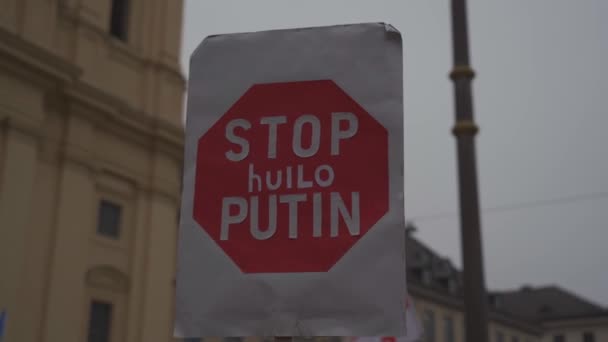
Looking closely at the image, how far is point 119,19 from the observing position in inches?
754

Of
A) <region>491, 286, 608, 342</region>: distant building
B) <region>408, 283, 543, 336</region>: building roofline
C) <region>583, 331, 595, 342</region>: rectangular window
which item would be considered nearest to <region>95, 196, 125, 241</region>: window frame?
<region>408, 283, 543, 336</region>: building roofline

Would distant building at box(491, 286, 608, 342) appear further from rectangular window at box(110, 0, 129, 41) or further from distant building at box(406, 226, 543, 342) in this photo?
rectangular window at box(110, 0, 129, 41)

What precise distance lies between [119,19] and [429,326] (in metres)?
25.3

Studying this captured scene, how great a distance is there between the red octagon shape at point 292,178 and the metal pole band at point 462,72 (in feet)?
10.1

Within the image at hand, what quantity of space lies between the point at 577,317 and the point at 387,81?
62.7 m

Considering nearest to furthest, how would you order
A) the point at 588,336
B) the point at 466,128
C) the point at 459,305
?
the point at 466,128 → the point at 459,305 → the point at 588,336

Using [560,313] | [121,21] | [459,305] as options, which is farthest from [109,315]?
[560,313]

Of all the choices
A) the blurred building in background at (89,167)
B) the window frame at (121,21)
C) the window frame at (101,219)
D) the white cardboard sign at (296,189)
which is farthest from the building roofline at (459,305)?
the white cardboard sign at (296,189)

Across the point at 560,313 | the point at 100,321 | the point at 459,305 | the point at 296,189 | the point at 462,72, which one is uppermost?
the point at 560,313

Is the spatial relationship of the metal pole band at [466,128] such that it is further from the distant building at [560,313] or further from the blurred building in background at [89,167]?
the distant building at [560,313]

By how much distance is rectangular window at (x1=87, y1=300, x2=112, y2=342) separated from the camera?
1672 cm

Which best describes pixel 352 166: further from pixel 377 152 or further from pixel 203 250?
pixel 203 250

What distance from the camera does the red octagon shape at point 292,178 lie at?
97.3 inches

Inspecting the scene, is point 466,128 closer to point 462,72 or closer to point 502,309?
Result: point 462,72
